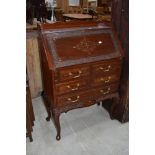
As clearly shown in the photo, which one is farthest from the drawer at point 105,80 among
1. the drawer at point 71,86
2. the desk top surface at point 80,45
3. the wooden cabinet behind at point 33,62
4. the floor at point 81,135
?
the wooden cabinet behind at point 33,62

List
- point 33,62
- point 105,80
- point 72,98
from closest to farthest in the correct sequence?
point 72,98, point 105,80, point 33,62

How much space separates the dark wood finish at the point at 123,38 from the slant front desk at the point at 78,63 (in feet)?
0.36

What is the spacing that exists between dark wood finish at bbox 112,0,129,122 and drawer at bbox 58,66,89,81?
0.53 m

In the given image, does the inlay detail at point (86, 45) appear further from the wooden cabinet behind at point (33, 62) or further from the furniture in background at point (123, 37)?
the wooden cabinet behind at point (33, 62)

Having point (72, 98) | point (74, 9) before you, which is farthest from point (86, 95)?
point (74, 9)

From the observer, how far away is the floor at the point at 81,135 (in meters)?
2.06

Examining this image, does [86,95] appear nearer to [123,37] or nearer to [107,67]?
[107,67]

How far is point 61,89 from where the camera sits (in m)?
1.93

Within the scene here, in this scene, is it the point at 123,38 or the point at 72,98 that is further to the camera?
the point at 123,38

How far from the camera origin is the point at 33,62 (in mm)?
2734

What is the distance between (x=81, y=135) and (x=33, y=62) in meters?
1.13

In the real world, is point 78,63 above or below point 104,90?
above

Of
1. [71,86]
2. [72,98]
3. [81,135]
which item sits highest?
[71,86]
